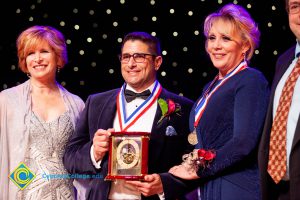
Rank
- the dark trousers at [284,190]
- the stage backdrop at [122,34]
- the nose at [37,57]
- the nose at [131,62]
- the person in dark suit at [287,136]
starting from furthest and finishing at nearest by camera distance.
→ 1. the stage backdrop at [122,34]
2. the nose at [37,57]
3. the nose at [131,62]
4. the dark trousers at [284,190]
5. the person in dark suit at [287,136]

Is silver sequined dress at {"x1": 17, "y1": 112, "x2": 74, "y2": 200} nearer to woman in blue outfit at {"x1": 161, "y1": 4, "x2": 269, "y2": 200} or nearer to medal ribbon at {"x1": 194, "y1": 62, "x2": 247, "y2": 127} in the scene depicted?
woman in blue outfit at {"x1": 161, "y1": 4, "x2": 269, "y2": 200}

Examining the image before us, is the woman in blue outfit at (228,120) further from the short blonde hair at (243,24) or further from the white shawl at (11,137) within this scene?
the white shawl at (11,137)

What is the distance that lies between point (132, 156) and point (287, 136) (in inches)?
36.7

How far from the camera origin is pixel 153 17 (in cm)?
450

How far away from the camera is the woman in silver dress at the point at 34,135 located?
12.7 feet

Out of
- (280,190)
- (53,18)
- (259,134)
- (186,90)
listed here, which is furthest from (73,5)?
(280,190)

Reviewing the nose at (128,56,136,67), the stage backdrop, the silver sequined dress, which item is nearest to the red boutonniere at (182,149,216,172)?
the nose at (128,56,136,67)

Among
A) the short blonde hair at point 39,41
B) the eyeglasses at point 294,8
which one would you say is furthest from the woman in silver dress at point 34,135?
the eyeglasses at point 294,8

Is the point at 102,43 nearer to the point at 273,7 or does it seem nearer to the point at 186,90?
the point at 186,90

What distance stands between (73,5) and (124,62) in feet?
3.86

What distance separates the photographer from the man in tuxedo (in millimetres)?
3533

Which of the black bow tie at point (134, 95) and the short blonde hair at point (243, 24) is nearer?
the short blonde hair at point (243, 24)

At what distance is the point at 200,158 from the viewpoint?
10.6ft

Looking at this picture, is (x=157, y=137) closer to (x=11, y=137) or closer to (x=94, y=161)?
(x=94, y=161)
